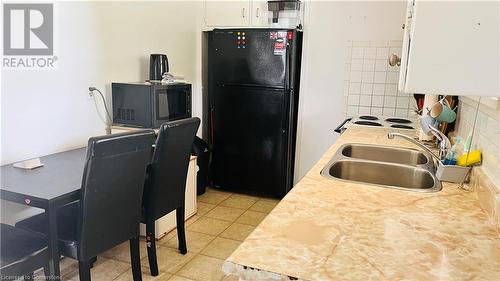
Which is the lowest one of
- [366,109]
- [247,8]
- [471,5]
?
[366,109]

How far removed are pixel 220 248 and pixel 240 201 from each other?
3.43 ft

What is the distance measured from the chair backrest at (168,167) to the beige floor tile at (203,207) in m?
0.92

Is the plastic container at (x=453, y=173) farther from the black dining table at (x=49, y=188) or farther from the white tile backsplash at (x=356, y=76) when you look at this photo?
the white tile backsplash at (x=356, y=76)

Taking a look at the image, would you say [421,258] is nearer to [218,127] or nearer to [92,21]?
[92,21]

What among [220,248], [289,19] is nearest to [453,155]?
[220,248]

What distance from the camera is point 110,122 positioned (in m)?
3.01

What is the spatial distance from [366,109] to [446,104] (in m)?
1.46

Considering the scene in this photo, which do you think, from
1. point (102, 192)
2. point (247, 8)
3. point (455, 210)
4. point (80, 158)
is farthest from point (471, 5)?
point (247, 8)

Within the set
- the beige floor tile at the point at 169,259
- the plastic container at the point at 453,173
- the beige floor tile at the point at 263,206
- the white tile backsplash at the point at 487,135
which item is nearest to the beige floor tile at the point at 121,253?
the beige floor tile at the point at 169,259

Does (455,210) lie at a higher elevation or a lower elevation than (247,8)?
lower

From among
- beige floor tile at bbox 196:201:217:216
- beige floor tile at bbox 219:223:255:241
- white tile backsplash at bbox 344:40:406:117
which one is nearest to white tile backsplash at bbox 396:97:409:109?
white tile backsplash at bbox 344:40:406:117

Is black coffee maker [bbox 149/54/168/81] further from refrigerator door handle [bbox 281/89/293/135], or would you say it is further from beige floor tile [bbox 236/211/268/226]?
beige floor tile [bbox 236/211/268/226]

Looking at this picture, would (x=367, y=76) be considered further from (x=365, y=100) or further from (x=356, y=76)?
(x=365, y=100)

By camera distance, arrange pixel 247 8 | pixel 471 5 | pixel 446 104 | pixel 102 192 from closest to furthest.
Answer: pixel 471 5, pixel 102 192, pixel 446 104, pixel 247 8
